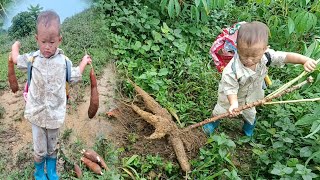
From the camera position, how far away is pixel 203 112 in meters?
3.97

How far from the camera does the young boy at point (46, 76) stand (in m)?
2.59

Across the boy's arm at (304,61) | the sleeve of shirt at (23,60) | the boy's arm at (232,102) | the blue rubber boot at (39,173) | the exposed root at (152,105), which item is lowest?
the blue rubber boot at (39,173)

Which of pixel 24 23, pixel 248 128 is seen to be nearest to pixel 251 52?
pixel 248 128

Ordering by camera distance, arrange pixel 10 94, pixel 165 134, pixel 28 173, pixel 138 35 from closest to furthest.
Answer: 1. pixel 28 173
2. pixel 165 134
3. pixel 10 94
4. pixel 138 35

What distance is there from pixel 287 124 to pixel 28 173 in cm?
205

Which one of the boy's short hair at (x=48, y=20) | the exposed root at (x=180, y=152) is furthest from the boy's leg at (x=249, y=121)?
the boy's short hair at (x=48, y=20)

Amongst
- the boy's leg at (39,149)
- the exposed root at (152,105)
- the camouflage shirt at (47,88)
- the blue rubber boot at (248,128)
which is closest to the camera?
the camouflage shirt at (47,88)

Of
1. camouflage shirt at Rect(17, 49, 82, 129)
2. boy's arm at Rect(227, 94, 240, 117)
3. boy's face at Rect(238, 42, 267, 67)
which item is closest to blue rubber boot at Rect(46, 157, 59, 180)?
camouflage shirt at Rect(17, 49, 82, 129)

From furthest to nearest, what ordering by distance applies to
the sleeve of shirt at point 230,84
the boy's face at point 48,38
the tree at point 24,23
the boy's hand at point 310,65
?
the tree at point 24,23 < the sleeve of shirt at point 230,84 < the boy's hand at point 310,65 < the boy's face at point 48,38

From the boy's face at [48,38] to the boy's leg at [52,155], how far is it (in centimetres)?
55

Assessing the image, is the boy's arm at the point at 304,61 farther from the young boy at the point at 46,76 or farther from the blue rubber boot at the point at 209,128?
the young boy at the point at 46,76

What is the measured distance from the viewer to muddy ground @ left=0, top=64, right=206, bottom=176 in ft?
10.9

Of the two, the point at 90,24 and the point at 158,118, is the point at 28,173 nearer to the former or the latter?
the point at 158,118

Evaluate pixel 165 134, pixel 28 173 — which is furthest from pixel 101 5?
pixel 28 173
